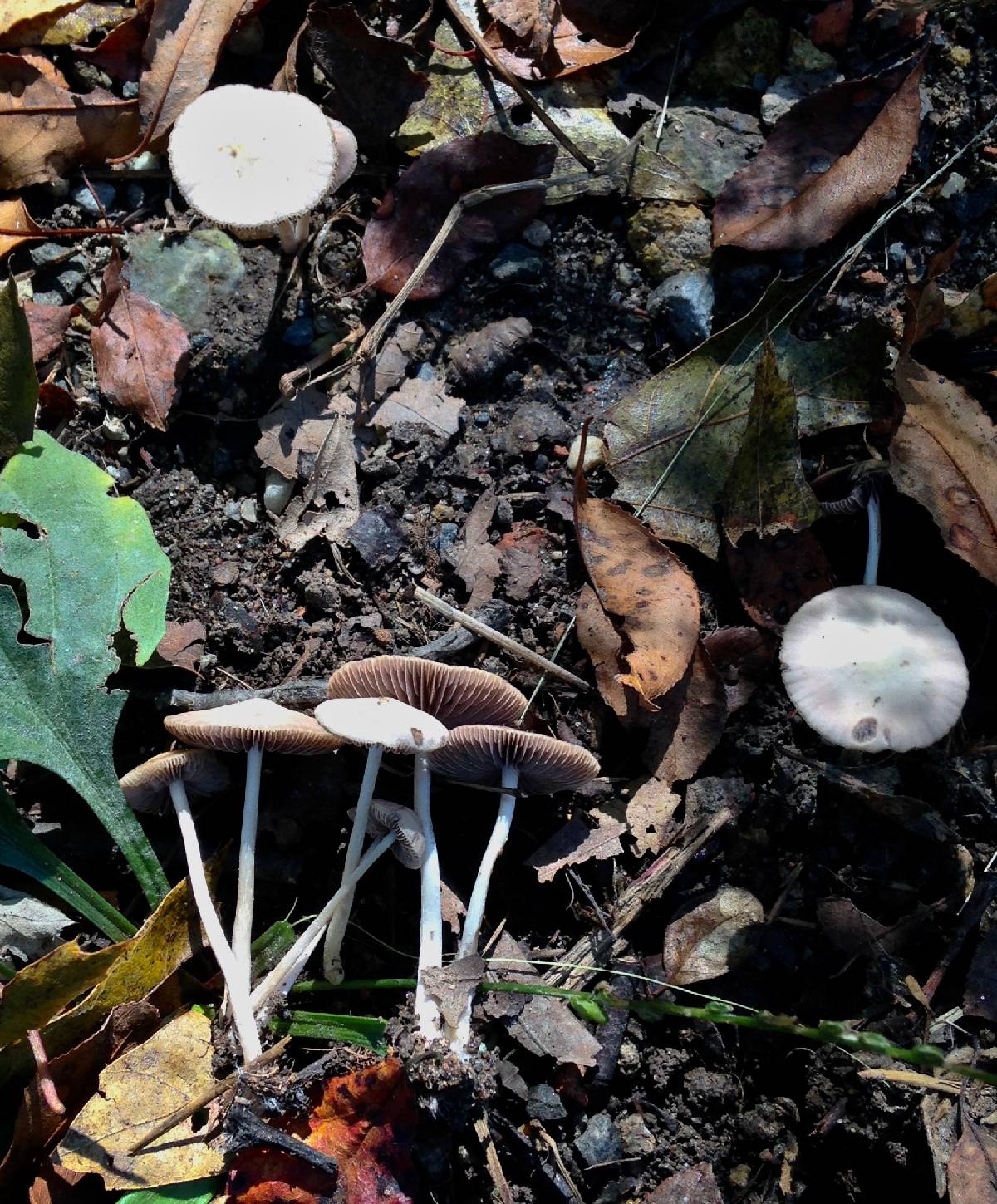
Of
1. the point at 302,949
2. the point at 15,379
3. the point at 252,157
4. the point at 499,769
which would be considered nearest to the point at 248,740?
the point at 302,949

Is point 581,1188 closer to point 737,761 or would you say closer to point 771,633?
point 737,761

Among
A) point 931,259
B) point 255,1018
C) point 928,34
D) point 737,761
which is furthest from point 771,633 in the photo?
point 928,34

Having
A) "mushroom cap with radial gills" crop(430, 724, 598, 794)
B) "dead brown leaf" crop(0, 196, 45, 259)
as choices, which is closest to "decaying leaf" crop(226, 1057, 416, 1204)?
"mushroom cap with radial gills" crop(430, 724, 598, 794)

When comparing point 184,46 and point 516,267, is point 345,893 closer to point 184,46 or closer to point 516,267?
point 516,267

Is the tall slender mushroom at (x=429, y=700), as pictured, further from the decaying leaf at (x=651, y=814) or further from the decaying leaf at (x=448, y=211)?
the decaying leaf at (x=448, y=211)

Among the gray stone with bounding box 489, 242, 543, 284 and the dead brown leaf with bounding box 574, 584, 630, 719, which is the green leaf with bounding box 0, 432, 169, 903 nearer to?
the dead brown leaf with bounding box 574, 584, 630, 719
